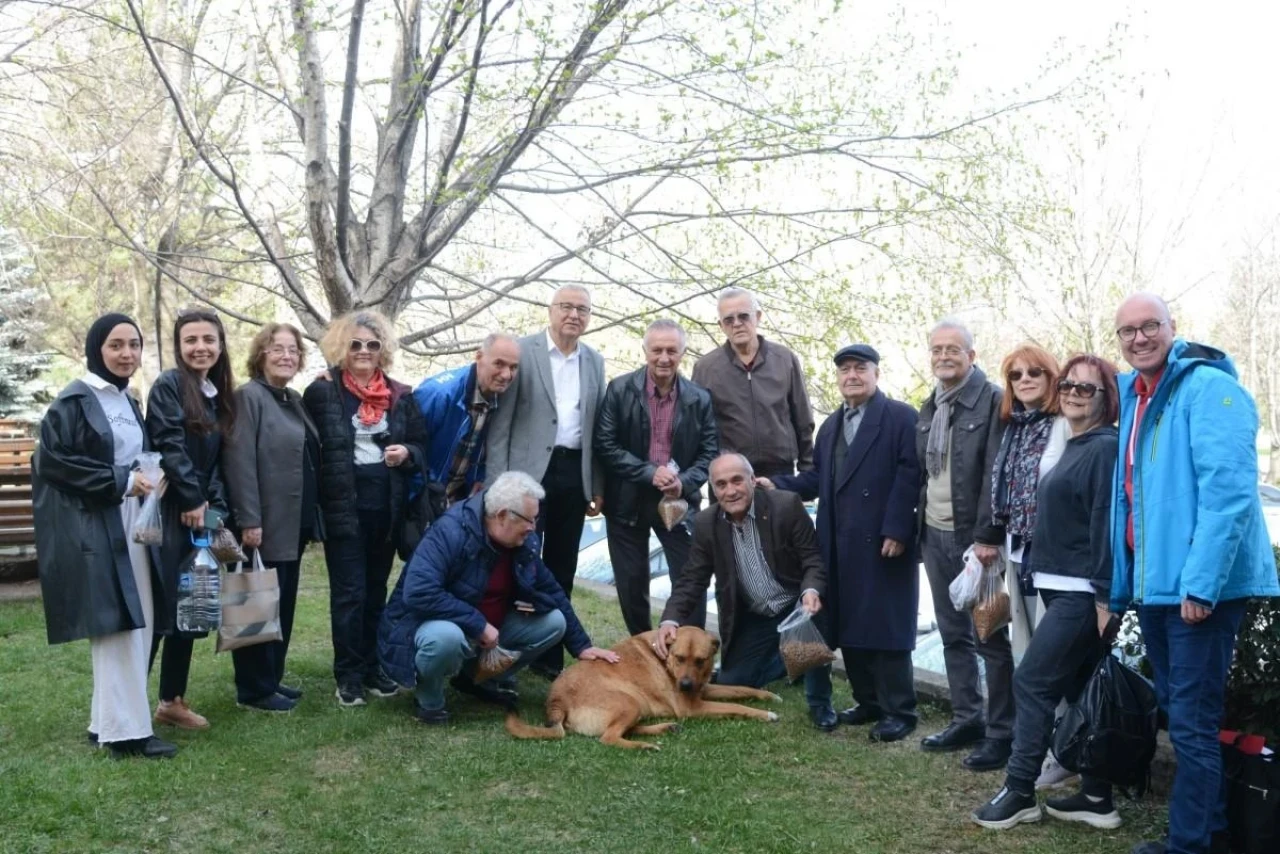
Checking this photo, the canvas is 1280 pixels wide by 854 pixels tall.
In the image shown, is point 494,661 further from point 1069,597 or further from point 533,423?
point 1069,597

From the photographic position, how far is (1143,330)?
12.7 ft

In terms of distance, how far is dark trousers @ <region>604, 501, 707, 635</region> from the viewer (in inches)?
248

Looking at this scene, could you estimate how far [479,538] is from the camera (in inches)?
217

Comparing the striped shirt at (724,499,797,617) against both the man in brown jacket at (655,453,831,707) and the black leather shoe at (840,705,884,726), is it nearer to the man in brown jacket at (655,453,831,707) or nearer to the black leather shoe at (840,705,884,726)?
the man in brown jacket at (655,453,831,707)

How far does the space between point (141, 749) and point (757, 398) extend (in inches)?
136

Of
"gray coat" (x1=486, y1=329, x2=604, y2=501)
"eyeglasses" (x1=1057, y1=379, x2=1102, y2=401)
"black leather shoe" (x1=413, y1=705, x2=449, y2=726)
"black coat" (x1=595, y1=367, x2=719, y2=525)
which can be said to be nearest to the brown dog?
"black leather shoe" (x1=413, y1=705, x2=449, y2=726)

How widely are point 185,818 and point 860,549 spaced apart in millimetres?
3129

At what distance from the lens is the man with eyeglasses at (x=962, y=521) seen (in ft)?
16.1

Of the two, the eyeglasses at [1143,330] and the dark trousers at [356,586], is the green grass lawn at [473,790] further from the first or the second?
the eyeglasses at [1143,330]

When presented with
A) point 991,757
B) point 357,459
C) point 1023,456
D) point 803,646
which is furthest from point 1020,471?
point 357,459

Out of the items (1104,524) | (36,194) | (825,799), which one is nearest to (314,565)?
(36,194)

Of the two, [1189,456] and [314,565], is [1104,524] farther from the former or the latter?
[314,565]

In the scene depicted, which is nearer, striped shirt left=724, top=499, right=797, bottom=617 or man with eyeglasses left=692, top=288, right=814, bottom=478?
striped shirt left=724, top=499, right=797, bottom=617

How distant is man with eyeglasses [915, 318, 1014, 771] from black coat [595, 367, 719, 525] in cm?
125
